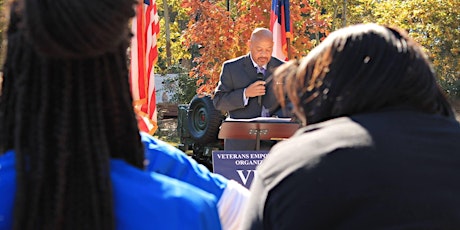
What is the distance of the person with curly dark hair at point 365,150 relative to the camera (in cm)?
165

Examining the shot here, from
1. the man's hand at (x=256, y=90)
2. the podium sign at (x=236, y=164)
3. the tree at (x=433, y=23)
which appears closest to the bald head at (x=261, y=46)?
the man's hand at (x=256, y=90)

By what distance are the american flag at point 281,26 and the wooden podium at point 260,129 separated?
306cm

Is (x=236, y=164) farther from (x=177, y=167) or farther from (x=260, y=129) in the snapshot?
(x=177, y=167)

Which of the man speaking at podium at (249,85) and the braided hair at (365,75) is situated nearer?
the braided hair at (365,75)

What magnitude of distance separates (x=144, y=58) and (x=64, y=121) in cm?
613

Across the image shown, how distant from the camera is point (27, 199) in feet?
4.60

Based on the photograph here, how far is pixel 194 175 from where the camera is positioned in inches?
77.7

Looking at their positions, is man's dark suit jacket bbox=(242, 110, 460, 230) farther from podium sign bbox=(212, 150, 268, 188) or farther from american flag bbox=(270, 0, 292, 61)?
american flag bbox=(270, 0, 292, 61)

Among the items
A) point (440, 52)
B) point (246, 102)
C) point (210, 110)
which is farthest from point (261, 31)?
point (440, 52)

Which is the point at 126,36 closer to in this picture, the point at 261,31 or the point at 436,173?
the point at 436,173

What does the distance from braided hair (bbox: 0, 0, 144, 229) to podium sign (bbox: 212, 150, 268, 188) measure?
4.12 metres

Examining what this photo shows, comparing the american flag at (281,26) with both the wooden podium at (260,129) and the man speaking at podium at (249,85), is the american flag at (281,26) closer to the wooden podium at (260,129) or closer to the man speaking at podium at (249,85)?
the man speaking at podium at (249,85)

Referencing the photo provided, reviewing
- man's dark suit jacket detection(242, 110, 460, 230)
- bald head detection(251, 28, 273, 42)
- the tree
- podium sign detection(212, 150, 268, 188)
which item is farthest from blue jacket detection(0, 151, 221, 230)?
the tree

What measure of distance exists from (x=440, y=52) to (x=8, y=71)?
16857 millimetres
